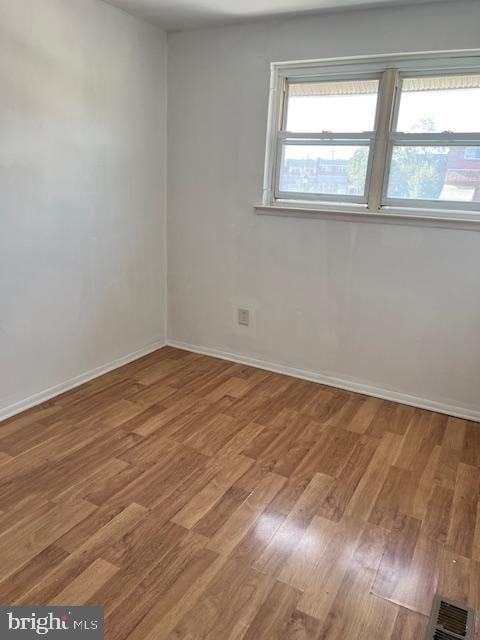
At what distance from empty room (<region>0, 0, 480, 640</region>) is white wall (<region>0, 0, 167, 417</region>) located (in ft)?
0.05

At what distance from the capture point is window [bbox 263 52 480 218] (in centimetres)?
275

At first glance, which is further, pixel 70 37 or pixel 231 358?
pixel 231 358

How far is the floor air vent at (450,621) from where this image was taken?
1.50 meters

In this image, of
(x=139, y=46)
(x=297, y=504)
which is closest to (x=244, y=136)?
(x=139, y=46)

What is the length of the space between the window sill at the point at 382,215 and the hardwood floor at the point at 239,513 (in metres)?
1.19

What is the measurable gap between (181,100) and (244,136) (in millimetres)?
597

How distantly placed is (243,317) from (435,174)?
5.37 ft

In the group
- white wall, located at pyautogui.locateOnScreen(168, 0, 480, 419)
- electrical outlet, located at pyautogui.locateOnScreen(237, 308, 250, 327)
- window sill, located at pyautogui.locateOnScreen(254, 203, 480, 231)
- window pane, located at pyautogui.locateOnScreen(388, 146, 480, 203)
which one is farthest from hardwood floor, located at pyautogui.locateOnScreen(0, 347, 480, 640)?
window pane, located at pyautogui.locateOnScreen(388, 146, 480, 203)

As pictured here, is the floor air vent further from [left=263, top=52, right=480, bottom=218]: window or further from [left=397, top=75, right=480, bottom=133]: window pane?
[left=397, top=75, right=480, bottom=133]: window pane

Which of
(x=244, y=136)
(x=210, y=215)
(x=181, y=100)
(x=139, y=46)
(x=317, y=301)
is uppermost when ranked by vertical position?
(x=139, y=46)

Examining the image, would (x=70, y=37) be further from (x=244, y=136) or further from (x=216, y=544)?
(x=216, y=544)

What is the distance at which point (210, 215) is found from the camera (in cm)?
355

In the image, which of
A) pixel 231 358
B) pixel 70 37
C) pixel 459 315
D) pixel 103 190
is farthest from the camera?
pixel 231 358

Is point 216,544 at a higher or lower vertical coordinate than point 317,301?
lower
